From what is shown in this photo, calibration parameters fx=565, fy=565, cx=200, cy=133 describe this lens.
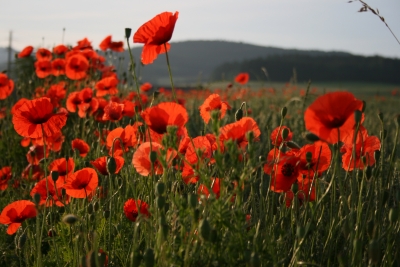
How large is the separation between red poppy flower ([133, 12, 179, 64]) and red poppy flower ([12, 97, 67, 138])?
19.8 inches

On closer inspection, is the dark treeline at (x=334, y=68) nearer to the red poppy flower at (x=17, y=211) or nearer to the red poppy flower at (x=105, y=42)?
the red poppy flower at (x=105, y=42)

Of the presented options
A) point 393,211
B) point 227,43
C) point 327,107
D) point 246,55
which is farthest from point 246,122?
point 227,43

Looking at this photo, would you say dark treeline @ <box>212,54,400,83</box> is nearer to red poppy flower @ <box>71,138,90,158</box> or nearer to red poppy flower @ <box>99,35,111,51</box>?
red poppy flower @ <box>99,35,111,51</box>

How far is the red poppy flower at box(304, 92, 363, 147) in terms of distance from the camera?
1.52 m

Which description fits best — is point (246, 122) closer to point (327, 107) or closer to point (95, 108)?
point (327, 107)

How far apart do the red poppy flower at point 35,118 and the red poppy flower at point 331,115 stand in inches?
47.7

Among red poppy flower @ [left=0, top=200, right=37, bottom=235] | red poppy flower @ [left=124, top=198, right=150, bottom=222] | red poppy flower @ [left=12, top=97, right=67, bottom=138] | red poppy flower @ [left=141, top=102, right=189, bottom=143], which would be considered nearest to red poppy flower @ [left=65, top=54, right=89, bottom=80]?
red poppy flower @ [left=12, top=97, right=67, bottom=138]

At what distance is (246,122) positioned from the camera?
1.80 meters

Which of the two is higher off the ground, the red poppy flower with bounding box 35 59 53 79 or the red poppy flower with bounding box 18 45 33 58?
the red poppy flower with bounding box 18 45 33 58

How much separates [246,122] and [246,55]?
70881 millimetres

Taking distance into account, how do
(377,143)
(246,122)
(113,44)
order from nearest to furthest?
(246,122) < (377,143) < (113,44)

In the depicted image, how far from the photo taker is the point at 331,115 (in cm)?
155

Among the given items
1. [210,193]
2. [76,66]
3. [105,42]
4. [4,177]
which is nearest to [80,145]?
[4,177]

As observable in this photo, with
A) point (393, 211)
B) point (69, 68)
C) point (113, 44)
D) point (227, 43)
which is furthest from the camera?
point (227, 43)
